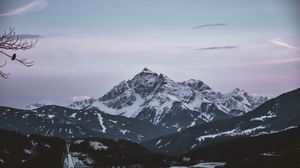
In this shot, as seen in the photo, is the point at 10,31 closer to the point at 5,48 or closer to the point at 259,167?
the point at 5,48

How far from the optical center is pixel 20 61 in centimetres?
1382

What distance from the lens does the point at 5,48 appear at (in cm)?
1362

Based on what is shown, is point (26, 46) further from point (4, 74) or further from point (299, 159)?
point (299, 159)

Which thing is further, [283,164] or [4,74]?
[283,164]

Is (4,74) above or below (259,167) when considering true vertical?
above

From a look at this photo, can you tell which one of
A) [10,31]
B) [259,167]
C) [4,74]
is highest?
[10,31]

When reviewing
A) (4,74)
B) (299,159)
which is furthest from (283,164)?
(4,74)

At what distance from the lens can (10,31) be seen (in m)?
13.5

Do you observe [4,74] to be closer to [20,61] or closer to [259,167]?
[20,61]

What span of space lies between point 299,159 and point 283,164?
33.4 ft

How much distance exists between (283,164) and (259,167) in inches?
462

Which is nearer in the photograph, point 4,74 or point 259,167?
point 4,74

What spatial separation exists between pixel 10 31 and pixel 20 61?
0.84m

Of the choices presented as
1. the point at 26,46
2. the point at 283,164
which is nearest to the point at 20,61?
the point at 26,46
